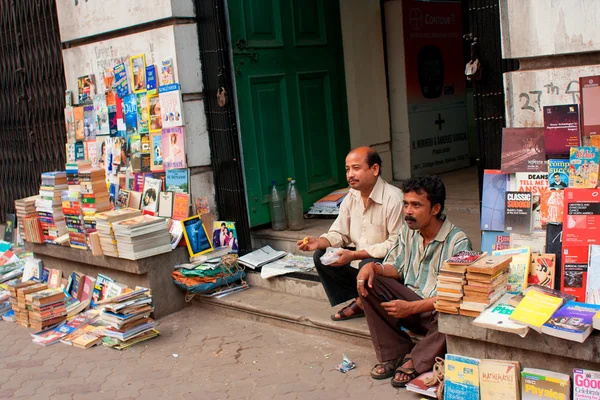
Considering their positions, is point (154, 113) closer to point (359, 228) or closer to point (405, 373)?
point (359, 228)

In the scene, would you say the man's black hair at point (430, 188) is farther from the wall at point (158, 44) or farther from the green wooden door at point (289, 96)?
the wall at point (158, 44)

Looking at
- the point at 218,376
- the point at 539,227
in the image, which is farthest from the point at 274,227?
the point at 539,227

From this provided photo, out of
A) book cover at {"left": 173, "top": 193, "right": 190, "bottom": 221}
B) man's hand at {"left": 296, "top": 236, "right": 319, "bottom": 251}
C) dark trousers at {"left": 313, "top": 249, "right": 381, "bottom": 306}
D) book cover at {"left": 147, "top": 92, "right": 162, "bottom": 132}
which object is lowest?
dark trousers at {"left": 313, "top": 249, "right": 381, "bottom": 306}

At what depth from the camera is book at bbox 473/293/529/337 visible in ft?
10.3

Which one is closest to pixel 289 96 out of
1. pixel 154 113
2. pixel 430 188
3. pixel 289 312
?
pixel 154 113

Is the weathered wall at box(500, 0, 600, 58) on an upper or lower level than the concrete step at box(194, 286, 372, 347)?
upper

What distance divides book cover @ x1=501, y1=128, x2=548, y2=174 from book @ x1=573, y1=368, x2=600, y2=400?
1127 millimetres

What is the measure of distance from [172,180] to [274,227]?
985mm

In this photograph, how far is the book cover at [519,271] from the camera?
352cm

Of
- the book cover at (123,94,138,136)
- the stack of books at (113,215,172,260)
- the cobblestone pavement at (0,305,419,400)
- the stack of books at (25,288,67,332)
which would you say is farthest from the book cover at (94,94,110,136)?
the cobblestone pavement at (0,305,419,400)

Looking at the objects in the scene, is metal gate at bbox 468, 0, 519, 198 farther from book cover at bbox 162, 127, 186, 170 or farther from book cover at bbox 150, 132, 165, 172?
book cover at bbox 150, 132, 165, 172

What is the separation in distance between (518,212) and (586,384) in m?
1.03

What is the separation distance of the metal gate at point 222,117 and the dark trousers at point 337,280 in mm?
1435

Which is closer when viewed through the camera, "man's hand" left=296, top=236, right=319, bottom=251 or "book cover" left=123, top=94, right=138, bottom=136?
"man's hand" left=296, top=236, right=319, bottom=251
